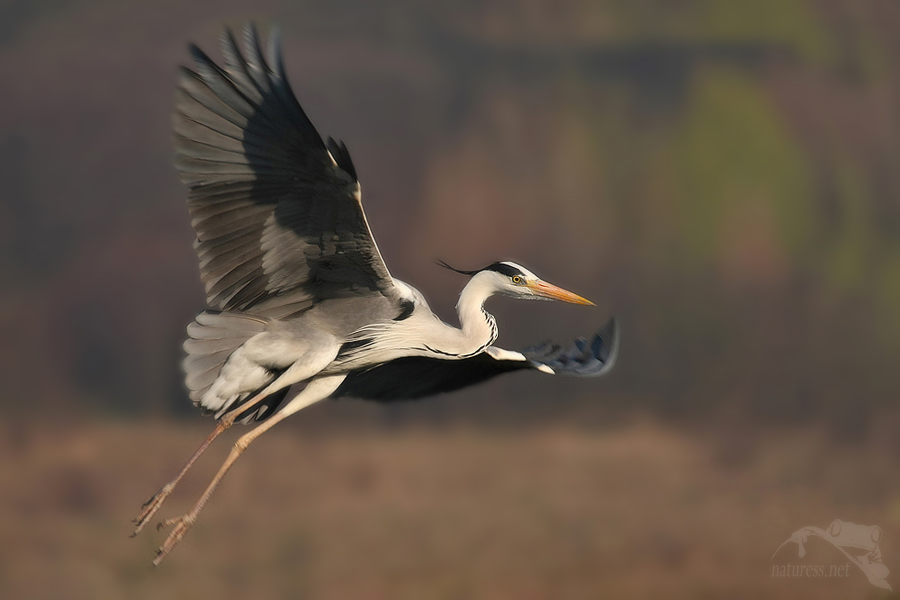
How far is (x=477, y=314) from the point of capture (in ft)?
28.0

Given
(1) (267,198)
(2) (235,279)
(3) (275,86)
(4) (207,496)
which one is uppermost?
(3) (275,86)

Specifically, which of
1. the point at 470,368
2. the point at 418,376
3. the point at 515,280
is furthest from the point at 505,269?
the point at 418,376

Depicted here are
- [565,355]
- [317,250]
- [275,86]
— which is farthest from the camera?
[565,355]

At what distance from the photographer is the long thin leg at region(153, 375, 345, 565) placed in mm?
8031

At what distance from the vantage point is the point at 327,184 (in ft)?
24.3

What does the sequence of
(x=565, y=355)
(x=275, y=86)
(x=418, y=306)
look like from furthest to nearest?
(x=565, y=355) < (x=418, y=306) < (x=275, y=86)

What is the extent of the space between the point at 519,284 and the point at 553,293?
0.27m

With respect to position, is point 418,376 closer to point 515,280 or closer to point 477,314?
point 477,314

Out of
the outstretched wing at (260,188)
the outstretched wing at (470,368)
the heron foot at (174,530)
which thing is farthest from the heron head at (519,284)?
the heron foot at (174,530)

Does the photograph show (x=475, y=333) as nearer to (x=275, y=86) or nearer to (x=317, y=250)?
(x=317, y=250)

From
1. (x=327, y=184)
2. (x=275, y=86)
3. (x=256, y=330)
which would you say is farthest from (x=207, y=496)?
(x=275, y=86)

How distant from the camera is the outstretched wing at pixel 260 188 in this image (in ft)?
24.0

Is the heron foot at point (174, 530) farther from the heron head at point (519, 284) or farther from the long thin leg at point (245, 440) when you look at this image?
the heron head at point (519, 284)

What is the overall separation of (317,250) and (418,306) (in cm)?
94
